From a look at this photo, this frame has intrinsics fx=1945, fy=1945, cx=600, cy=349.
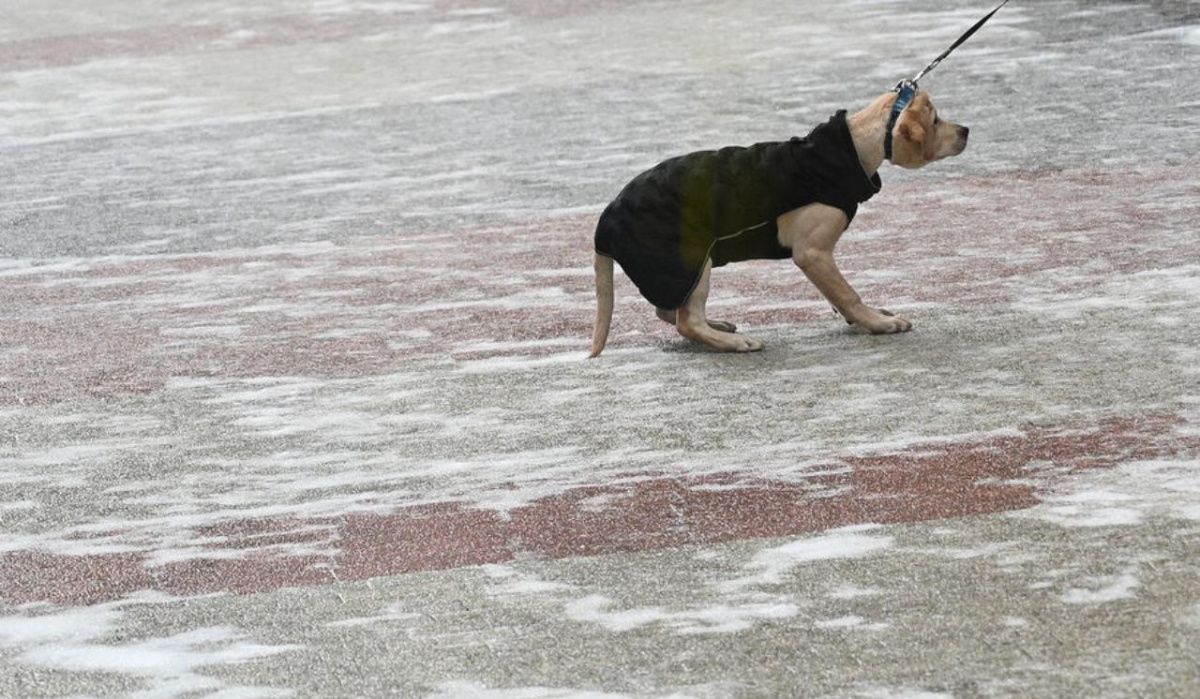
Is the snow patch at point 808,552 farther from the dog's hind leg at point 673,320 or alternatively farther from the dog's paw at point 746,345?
the dog's hind leg at point 673,320

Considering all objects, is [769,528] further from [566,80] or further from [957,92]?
[566,80]

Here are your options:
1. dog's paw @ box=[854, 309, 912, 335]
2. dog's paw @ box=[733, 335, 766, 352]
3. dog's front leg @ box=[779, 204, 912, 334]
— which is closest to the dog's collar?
dog's front leg @ box=[779, 204, 912, 334]

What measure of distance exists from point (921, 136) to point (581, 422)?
156 centimetres

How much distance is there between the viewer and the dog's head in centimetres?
646

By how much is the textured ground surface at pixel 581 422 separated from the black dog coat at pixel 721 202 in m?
0.36

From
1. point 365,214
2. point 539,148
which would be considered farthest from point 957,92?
point 365,214

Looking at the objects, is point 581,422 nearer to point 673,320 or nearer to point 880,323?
point 673,320

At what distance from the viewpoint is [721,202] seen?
6445mm

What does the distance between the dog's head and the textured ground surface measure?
24.1 inches

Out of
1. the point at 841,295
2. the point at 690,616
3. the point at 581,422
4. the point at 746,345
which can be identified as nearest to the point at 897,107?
the point at 841,295

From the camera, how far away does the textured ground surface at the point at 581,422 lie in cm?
420

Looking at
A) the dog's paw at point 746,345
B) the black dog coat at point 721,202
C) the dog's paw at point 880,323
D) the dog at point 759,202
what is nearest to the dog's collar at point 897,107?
the dog at point 759,202

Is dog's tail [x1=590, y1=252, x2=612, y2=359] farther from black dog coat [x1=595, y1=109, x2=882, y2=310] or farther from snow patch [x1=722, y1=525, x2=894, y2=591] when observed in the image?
snow patch [x1=722, y1=525, x2=894, y2=591]

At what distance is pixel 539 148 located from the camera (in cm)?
1112
